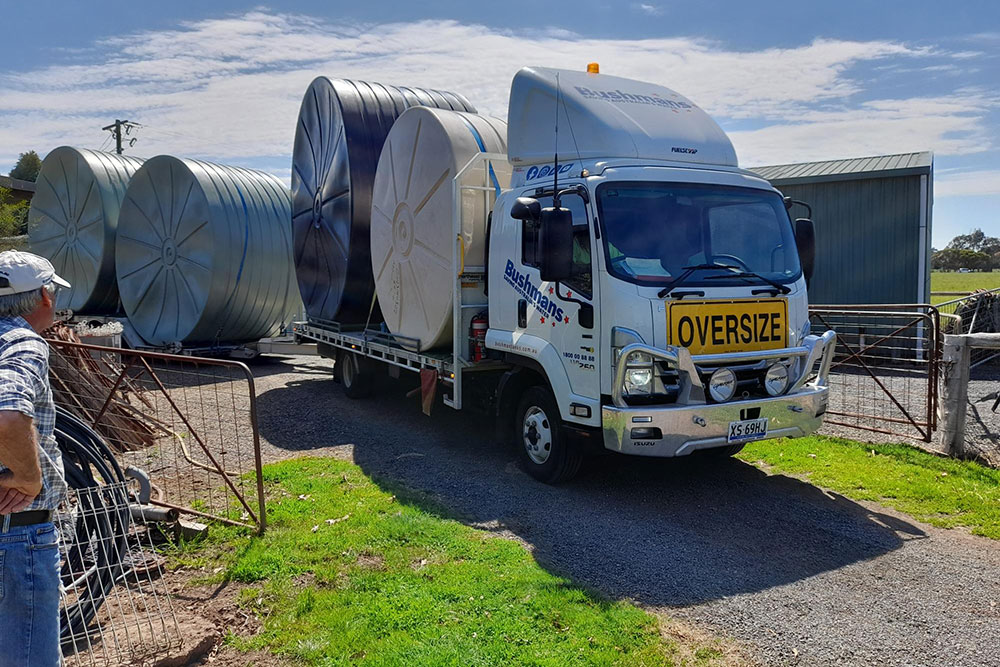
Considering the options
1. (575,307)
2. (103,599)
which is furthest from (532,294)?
(103,599)

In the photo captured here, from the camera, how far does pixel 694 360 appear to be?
19.4ft

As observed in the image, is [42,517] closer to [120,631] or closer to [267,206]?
[120,631]

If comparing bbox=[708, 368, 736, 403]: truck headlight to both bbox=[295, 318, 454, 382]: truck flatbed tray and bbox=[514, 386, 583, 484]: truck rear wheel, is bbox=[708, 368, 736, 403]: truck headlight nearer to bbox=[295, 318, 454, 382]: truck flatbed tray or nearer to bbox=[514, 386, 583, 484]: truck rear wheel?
bbox=[514, 386, 583, 484]: truck rear wheel

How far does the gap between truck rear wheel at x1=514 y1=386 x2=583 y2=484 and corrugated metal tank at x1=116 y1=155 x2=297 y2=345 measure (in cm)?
925

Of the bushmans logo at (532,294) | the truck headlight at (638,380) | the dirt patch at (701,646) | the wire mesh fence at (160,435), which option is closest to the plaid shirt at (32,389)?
the wire mesh fence at (160,435)

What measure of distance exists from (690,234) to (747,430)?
5.39 feet

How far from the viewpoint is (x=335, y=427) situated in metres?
9.66

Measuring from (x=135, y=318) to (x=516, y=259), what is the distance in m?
12.7

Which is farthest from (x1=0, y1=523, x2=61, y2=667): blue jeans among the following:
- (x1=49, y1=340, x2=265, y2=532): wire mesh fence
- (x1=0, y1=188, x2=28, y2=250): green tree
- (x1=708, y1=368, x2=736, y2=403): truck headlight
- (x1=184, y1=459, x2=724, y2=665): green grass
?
(x1=0, y1=188, x2=28, y2=250): green tree

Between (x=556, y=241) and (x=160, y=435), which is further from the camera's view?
(x=160, y=435)

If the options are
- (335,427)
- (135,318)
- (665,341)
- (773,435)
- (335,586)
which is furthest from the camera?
(135,318)

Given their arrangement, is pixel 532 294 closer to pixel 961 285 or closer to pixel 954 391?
pixel 954 391

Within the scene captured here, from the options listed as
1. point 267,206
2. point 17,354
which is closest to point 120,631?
point 17,354

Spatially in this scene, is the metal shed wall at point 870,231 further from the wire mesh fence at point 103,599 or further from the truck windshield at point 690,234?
the wire mesh fence at point 103,599
